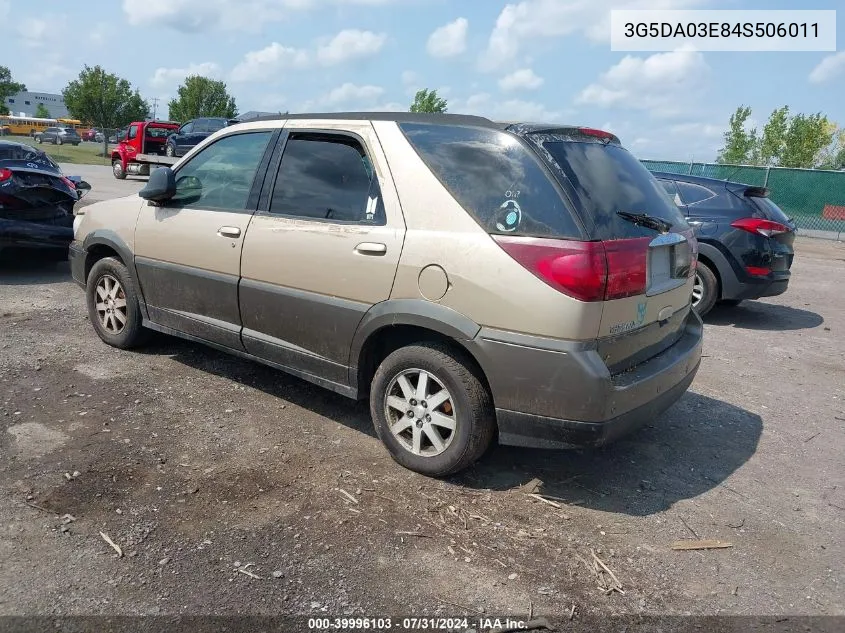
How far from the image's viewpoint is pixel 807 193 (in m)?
18.8

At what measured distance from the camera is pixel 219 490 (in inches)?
136

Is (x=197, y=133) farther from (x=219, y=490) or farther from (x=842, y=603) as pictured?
(x=842, y=603)

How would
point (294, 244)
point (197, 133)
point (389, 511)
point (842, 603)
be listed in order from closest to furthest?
point (842, 603) → point (389, 511) → point (294, 244) → point (197, 133)

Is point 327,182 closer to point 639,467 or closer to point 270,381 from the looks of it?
point 270,381

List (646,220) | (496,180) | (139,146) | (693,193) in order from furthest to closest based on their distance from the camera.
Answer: (139,146), (693,193), (646,220), (496,180)

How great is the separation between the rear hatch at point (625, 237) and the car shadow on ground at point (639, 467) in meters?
0.75

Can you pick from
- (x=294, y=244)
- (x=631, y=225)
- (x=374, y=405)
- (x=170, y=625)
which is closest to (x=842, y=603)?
(x=631, y=225)

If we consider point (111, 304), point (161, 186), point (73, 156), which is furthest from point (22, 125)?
point (161, 186)

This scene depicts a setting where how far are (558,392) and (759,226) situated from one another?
18.1 feet

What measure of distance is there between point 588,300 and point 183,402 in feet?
9.33

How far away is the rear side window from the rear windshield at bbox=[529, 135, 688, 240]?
11 centimetres

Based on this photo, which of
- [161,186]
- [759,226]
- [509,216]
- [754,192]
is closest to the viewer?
[509,216]

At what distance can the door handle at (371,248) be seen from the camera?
Answer: 3.66 m

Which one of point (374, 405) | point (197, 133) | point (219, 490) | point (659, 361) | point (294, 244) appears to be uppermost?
point (197, 133)
